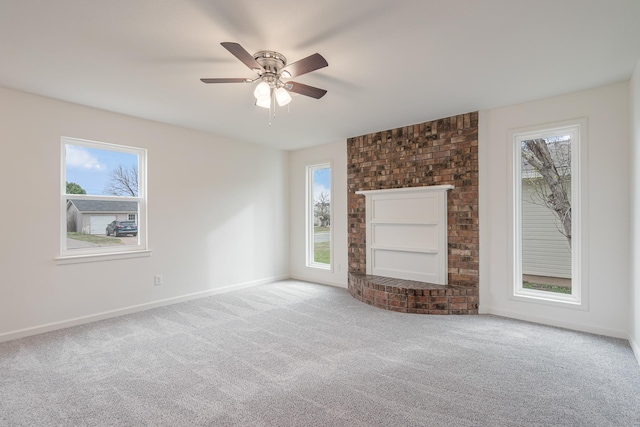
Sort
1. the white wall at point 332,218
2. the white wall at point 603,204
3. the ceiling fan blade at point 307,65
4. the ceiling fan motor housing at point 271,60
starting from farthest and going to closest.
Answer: the white wall at point 332,218 → the white wall at point 603,204 → the ceiling fan motor housing at point 271,60 → the ceiling fan blade at point 307,65

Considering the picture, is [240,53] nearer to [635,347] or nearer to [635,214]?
[635,214]

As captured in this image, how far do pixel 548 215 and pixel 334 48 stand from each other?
3083 mm

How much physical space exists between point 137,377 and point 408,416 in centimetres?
199

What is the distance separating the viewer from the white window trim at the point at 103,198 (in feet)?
11.8

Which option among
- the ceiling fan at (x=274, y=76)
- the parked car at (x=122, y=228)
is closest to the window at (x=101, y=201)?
the parked car at (x=122, y=228)

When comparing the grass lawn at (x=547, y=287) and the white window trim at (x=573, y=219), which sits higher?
the white window trim at (x=573, y=219)

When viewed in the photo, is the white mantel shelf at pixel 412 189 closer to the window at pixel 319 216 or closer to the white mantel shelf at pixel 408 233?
the white mantel shelf at pixel 408 233

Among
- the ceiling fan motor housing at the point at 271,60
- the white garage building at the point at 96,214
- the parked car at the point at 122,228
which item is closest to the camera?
the ceiling fan motor housing at the point at 271,60

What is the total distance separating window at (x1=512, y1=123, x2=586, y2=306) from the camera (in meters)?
3.47

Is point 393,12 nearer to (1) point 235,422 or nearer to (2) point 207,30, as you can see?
(2) point 207,30

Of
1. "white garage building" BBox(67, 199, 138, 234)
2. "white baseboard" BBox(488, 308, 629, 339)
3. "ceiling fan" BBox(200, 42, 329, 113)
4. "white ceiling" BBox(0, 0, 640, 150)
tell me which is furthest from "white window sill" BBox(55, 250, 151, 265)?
"white baseboard" BBox(488, 308, 629, 339)

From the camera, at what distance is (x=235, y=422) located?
193cm

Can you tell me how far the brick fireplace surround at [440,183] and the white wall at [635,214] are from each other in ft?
4.51

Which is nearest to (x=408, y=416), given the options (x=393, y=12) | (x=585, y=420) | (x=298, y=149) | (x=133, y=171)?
(x=585, y=420)
